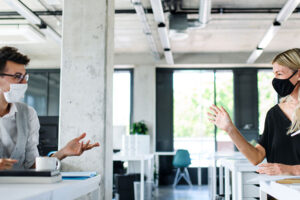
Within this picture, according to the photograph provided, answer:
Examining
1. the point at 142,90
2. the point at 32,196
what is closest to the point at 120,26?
the point at 142,90

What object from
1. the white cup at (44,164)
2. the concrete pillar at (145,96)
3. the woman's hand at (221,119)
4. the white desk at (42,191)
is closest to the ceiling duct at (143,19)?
the concrete pillar at (145,96)

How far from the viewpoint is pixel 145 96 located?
1030 centimetres

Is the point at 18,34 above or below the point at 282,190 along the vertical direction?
above

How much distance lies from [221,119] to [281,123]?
0.42 metres

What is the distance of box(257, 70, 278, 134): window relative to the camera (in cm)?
1038

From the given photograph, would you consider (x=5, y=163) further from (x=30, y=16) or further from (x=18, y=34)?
(x=18, y=34)

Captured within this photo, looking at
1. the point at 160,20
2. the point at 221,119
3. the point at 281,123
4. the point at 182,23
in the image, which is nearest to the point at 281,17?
the point at 182,23

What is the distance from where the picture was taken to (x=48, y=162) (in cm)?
180

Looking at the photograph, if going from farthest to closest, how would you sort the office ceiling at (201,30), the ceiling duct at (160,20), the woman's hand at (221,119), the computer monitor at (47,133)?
the office ceiling at (201,30), the ceiling duct at (160,20), the computer monitor at (47,133), the woman's hand at (221,119)

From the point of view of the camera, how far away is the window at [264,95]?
10.4 m

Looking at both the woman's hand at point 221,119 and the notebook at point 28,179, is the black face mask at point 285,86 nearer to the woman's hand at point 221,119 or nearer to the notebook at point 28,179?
the woman's hand at point 221,119

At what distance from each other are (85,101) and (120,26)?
16.0ft

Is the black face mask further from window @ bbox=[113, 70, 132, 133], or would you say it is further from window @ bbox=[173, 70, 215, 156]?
window @ bbox=[113, 70, 132, 133]

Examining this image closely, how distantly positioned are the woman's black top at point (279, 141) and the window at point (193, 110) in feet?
27.0
